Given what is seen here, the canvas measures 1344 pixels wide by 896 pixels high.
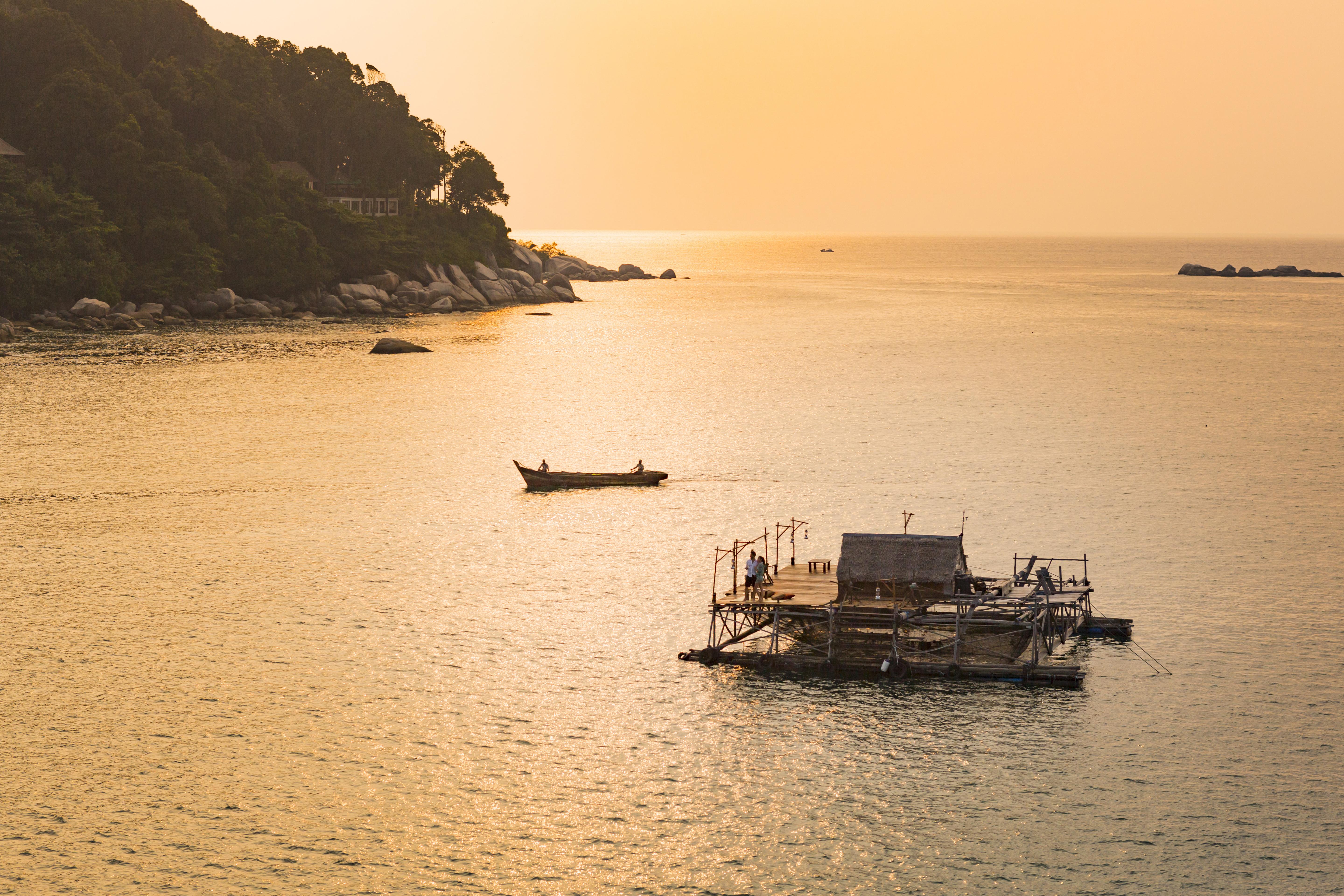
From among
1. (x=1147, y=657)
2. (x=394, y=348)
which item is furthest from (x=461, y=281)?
(x=1147, y=657)

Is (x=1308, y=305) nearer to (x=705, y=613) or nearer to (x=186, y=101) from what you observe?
(x=186, y=101)

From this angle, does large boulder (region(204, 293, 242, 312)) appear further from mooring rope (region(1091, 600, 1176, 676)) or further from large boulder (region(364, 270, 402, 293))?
mooring rope (region(1091, 600, 1176, 676))

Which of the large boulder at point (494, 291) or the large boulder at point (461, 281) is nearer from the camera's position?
the large boulder at point (461, 281)

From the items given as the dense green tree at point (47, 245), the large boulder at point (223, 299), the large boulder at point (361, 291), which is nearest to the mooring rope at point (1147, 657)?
the dense green tree at point (47, 245)

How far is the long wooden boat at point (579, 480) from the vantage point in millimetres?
59031

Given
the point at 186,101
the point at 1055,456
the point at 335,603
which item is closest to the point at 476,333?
the point at 186,101

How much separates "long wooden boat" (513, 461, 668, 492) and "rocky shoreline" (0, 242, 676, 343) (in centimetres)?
7382

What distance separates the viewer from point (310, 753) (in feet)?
99.0

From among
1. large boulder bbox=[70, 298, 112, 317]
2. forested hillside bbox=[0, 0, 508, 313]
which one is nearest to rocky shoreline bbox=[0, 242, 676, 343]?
large boulder bbox=[70, 298, 112, 317]

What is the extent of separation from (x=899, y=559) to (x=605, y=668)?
1007 cm

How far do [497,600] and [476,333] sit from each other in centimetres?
9455

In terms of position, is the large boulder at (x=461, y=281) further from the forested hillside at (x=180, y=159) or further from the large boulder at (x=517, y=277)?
the large boulder at (x=517, y=277)

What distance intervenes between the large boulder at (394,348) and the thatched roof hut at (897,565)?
79250 mm

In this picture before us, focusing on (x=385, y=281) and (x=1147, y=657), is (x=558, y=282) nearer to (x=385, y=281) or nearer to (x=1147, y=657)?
(x=385, y=281)
